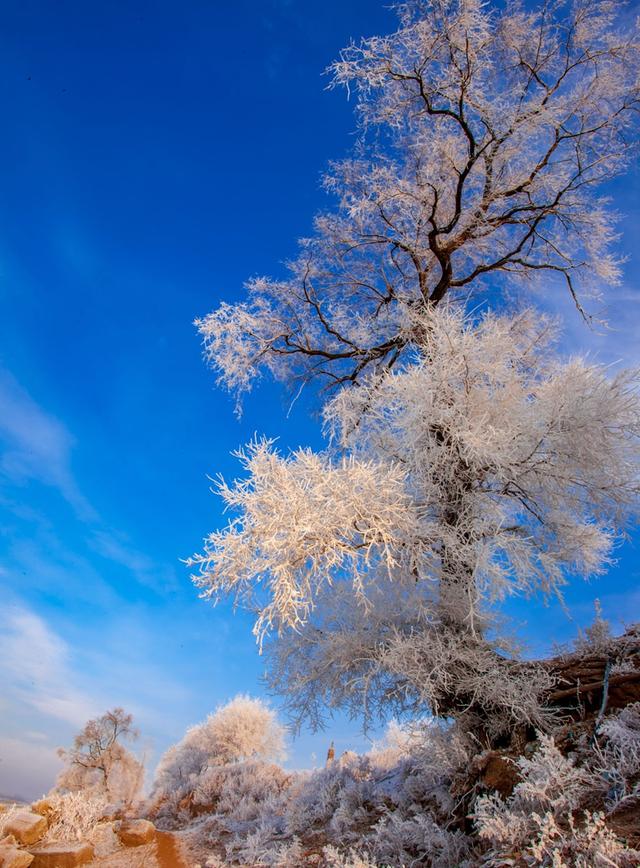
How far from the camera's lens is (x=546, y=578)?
7.09 meters

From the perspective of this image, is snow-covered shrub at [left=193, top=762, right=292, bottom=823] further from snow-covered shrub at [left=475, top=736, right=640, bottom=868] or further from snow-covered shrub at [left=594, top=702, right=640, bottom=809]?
snow-covered shrub at [left=594, top=702, right=640, bottom=809]

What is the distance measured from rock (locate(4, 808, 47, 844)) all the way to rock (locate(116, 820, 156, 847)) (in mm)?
1300

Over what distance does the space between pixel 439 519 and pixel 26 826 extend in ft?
22.1

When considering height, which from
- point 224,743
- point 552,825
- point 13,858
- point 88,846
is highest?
point 224,743

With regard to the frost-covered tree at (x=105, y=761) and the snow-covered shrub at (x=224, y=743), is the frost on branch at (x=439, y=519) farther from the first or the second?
the frost-covered tree at (x=105, y=761)

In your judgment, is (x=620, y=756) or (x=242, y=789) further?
(x=242, y=789)

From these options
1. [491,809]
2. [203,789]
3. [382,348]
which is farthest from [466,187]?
[203,789]

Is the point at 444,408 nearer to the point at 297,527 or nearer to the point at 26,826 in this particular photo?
the point at 297,527

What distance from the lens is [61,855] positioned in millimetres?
6809

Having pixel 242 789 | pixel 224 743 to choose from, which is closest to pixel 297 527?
pixel 242 789

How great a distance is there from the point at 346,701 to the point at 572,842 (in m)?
3.99

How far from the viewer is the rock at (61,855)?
667cm

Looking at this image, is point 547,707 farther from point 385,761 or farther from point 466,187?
point 466,187

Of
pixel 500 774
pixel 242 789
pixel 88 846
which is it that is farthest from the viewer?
pixel 242 789
